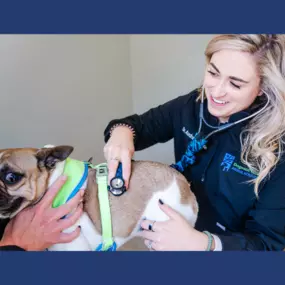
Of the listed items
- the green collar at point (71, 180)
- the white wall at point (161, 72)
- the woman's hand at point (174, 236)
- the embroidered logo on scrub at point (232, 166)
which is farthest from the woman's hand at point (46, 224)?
the white wall at point (161, 72)

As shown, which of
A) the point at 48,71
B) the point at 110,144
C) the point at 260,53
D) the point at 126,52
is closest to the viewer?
the point at 260,53

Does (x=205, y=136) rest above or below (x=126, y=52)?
below

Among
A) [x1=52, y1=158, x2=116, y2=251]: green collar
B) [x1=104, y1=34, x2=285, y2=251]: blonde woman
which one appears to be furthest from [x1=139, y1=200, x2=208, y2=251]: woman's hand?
[x1=52, y1=158, x2=116, y2=251]: green collar

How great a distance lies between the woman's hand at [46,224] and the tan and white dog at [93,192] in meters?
0.03

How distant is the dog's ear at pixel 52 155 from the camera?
1139 millimetres

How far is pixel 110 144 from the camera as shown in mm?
1319

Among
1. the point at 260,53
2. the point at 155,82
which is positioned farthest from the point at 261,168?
the point at 155,82

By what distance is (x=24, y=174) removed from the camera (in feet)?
3.74

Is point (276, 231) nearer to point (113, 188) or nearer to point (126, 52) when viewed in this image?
point (113, 188)

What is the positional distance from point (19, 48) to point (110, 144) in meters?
0.70

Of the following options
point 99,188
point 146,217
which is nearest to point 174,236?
point 146,217

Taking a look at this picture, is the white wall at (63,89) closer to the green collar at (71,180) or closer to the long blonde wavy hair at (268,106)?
the green collar at (71,180)

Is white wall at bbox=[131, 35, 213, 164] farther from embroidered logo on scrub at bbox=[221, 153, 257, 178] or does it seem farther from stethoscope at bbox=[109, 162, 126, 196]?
stethoscope at bbox=[109, 162, 126, 196]

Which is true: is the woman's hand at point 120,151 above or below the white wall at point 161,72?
below
